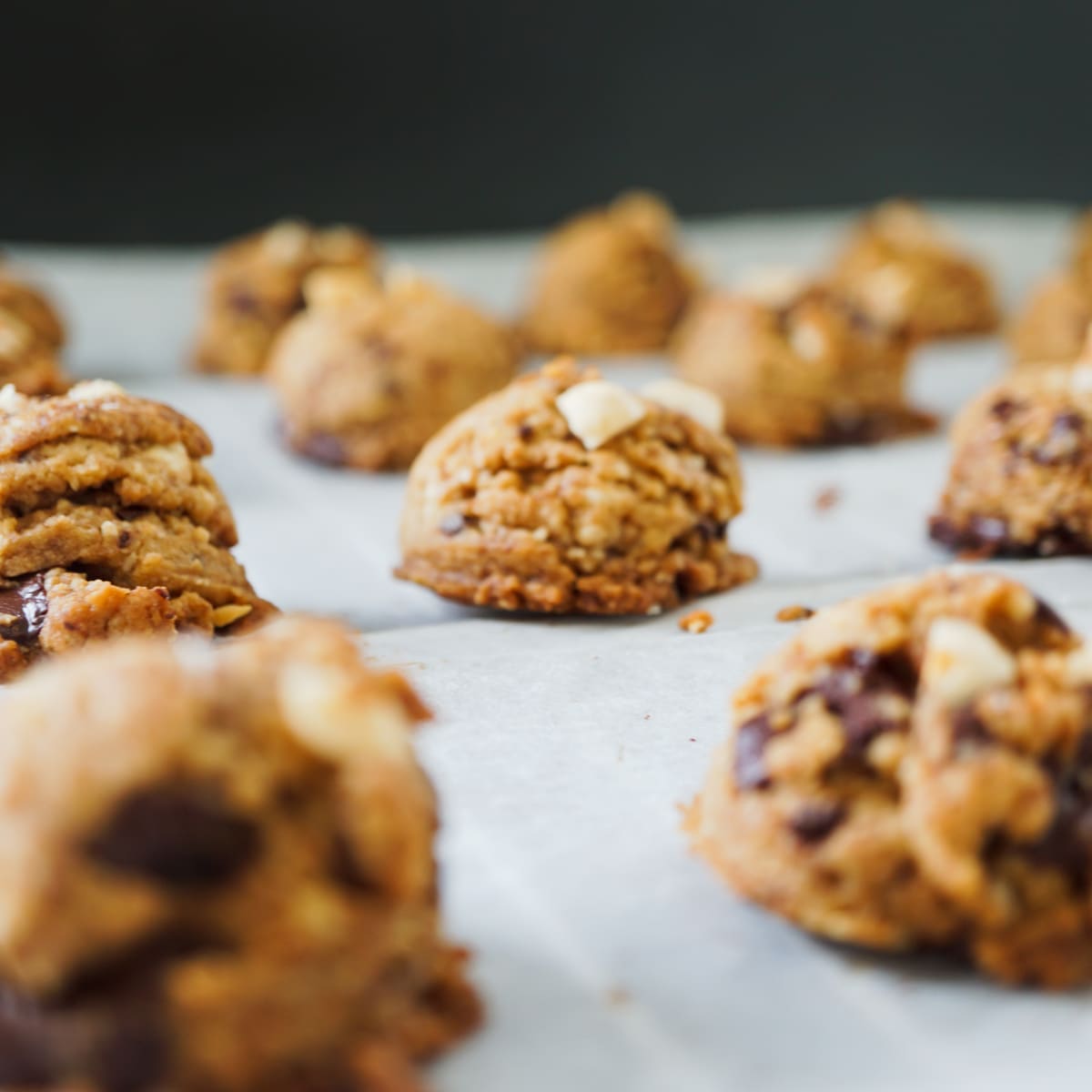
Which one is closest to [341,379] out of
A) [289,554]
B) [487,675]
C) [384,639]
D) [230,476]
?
[230,476]

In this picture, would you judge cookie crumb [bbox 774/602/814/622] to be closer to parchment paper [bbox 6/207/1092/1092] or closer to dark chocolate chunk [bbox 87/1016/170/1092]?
parchment paper [bbox 6/207/1092/1092]

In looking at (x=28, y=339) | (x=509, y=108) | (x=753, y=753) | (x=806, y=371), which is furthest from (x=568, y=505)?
(x=509, y=108)

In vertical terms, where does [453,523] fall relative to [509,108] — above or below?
below

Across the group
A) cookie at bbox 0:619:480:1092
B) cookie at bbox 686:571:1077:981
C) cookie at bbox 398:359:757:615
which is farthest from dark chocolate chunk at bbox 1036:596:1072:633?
cookie at bbox 398:359:757:615

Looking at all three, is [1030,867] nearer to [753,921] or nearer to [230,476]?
[753,921]

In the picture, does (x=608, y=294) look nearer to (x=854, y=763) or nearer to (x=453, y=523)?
(x=453, y=523)
